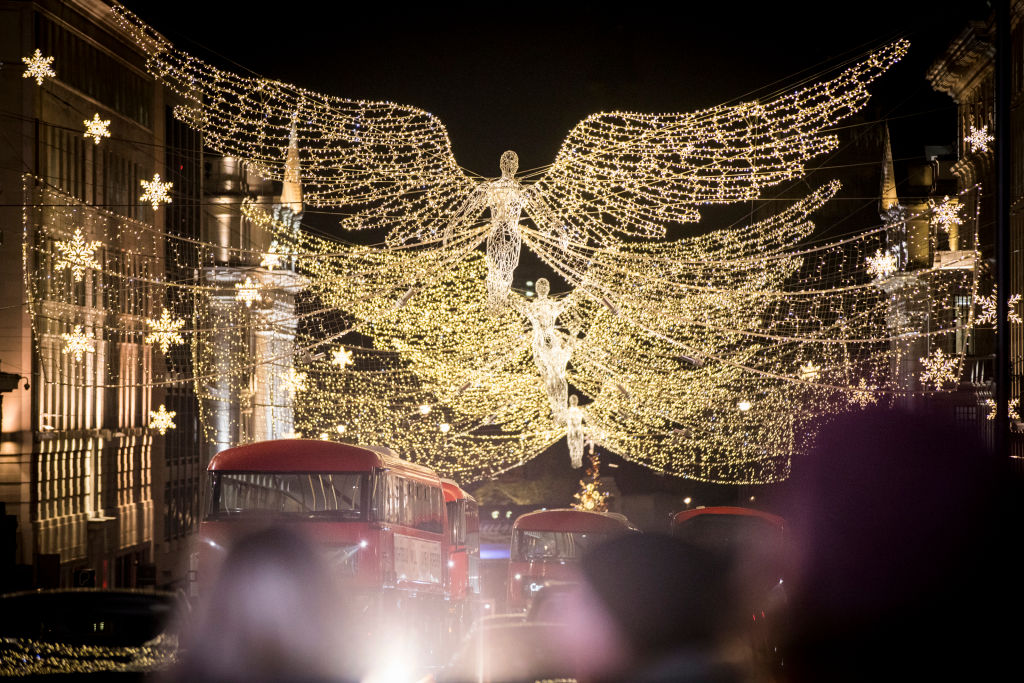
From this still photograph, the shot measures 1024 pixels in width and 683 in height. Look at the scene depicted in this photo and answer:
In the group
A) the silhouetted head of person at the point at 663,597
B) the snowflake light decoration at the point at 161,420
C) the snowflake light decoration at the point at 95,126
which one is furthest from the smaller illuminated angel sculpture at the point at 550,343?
the silhouetted head of person at the point at 663,597

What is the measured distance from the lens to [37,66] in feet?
102

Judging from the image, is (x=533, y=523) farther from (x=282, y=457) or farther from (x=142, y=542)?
(x=142, y=542)

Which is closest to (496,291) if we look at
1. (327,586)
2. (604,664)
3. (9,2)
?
(327,586)

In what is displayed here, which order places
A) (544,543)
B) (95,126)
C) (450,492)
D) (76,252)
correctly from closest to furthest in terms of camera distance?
(544,543) → (450,492) → (76,252) → (95,126)

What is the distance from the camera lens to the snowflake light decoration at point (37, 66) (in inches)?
1221

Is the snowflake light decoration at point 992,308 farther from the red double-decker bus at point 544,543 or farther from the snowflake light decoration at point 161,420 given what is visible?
the snowflake light decoration at point 161,420

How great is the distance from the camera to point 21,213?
30719mm

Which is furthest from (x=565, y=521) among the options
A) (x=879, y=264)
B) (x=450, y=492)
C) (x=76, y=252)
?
(x=76, y=252)

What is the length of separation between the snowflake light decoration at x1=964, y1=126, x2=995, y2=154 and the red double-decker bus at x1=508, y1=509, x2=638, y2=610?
647 inches

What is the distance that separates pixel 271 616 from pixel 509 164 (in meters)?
11.1

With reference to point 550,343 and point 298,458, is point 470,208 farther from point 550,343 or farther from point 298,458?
point 550,343

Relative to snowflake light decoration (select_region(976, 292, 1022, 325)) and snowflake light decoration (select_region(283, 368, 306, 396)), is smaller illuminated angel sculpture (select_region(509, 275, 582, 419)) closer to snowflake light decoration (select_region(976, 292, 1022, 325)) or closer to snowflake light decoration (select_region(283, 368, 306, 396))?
snowflake light decoration (select_region(976, 292, 1022, 325))

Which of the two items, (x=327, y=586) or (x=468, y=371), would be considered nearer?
(x=327, y=586)

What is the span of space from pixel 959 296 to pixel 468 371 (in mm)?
20253
